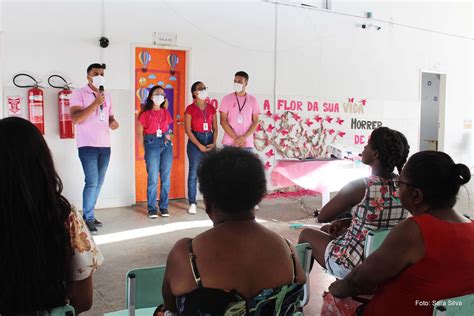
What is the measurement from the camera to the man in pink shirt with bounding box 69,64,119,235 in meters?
4.89

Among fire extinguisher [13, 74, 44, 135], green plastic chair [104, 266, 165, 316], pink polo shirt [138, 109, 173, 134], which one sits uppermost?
fire extinguisher [13, 74, 44, 135]

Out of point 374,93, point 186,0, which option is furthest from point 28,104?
point 374,93

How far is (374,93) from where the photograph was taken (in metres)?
8.82

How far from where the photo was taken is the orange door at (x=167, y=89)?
250 inches

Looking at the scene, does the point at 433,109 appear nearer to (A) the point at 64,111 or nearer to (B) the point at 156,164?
(B) the point at 156,164

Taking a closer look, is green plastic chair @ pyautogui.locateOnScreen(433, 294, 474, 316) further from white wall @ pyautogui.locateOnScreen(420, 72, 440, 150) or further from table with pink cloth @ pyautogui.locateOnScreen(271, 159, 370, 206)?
white wall @ pyautogui.locateOnScreen(420, 72, 440, 150)

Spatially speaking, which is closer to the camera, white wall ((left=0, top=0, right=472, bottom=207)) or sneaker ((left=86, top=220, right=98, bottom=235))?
sneaker ((left=86, top=220, right=98, bottom=235))

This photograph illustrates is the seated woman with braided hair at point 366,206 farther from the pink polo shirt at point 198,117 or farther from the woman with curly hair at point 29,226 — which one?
the pink polo shirt at point 198,117

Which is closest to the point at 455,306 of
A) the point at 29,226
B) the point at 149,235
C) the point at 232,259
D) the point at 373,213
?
the point at 232,259

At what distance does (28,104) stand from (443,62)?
800 centimetres

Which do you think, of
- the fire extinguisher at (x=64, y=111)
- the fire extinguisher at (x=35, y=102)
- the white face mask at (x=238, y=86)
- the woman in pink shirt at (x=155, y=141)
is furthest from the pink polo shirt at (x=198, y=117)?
the fire extinguisher at (x=35, y=102)

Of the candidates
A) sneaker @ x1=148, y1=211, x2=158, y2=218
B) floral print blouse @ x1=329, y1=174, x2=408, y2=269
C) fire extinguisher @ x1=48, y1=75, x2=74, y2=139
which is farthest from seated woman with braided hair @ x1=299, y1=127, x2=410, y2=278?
fire extinguisher @ x1=48, y1=75, x2=74, y2=139

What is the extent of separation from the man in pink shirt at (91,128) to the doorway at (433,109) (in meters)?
7.48

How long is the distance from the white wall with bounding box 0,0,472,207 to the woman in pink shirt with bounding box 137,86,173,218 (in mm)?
704
